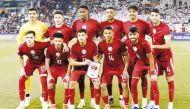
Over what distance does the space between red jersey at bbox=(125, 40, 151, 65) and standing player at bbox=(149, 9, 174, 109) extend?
46cm

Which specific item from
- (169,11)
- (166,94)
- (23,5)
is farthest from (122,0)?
(166,94)

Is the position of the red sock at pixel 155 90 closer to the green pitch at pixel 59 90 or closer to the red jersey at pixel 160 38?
the green pitch at pixel 59 90

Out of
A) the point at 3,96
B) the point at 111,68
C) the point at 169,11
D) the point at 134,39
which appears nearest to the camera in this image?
the point at 134,39

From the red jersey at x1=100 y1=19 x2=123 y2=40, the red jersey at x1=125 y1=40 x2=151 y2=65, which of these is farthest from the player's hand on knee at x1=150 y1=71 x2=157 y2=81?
the red jersey at x1=100 y1=19 x2=123 y2=40

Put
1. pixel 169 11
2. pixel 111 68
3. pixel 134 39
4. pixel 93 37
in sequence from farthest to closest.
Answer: pixel 169 11, pixel 93 37, pixel 111 68, pixel 134 39

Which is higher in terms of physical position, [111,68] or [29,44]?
[29,44]

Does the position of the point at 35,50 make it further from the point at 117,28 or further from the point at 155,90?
the point at 155,90

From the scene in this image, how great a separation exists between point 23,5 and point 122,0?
12891mm

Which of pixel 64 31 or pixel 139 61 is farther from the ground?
pixel 64 31

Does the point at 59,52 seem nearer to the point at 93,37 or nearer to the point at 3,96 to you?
the point at 93,37

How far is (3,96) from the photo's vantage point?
11.3 meters

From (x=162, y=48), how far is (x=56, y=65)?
101 inches

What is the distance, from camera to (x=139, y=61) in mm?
9281

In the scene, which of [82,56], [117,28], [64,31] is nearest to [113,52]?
[82,56]
